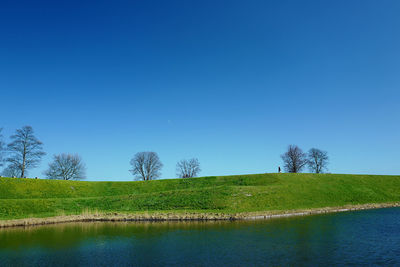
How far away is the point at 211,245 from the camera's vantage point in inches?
884

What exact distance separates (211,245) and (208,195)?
29.3 meters

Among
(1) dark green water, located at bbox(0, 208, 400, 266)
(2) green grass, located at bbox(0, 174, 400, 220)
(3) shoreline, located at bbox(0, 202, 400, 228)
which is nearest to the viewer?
(1) dark green water, located at bbox(0, 208, 400, 266)

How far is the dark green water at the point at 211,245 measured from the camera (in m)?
18.3

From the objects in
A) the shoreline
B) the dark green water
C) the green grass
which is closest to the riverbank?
the green grass

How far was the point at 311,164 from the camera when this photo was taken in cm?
11381

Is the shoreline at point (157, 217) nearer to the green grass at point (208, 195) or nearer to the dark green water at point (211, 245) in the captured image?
the green grass at point (208, 195)

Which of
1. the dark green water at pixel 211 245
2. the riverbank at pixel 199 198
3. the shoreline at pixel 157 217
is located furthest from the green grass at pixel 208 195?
the dark green water at pixel 211 245

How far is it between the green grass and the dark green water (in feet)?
46.0

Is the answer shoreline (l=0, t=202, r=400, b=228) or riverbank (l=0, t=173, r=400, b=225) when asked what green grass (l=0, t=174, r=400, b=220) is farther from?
shoreline (l=0, t=202, r=400, b=228)

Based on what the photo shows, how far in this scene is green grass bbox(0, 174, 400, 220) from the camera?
46500 millimetres

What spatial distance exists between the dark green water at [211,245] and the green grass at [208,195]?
14010 mm

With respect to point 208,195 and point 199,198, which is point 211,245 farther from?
point 208,195

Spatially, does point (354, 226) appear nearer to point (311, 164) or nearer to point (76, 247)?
point (76, 247)

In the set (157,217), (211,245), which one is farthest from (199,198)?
(211,245)
